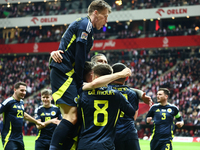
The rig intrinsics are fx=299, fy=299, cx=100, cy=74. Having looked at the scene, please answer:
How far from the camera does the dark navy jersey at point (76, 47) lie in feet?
13.7

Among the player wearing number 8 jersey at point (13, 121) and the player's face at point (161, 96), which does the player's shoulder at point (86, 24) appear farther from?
the player's face at point (161, 96)

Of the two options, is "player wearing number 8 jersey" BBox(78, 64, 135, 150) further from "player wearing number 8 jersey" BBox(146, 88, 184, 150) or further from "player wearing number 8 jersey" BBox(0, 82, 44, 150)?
"player wearing number 8 jersey" BBox(146, 88, 184, 150)

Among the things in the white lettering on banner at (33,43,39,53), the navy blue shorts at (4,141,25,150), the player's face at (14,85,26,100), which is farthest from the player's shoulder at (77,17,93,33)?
the white lettering on banner at (33,43,39,53)

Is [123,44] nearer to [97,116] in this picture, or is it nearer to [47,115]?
[47,115]

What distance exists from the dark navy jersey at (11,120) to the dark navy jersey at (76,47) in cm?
390

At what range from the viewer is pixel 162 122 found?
374 inches

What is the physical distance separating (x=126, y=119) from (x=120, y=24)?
112 feet

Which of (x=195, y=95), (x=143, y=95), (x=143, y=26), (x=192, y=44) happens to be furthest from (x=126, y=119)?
(x=143, y=26)

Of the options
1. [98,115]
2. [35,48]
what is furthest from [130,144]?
[35,48]

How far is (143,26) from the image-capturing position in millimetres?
38094

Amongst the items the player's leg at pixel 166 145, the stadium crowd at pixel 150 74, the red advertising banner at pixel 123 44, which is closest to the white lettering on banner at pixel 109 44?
the red advertising banner at pixel 123 44

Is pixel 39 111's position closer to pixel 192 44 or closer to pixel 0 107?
pixel 0 107

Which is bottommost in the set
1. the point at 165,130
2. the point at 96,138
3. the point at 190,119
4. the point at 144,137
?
the point at 144,137

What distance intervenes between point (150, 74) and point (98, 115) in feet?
89.6
